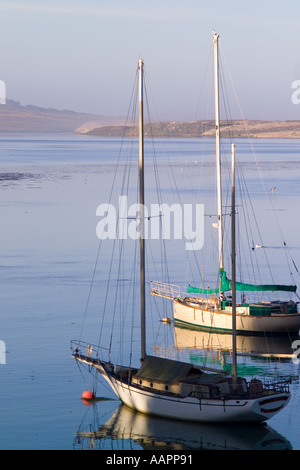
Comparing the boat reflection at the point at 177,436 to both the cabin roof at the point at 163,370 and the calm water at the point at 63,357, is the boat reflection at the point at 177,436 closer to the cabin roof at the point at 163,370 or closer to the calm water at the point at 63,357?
the calm water at the point at 63,357

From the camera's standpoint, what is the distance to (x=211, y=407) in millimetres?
31625

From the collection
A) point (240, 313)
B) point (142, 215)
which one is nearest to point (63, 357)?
point (142, 215)

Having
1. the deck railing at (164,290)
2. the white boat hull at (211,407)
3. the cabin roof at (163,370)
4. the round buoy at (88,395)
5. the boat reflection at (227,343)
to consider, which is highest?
the deck railing at (164,290)

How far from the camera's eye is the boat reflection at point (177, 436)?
102 feet

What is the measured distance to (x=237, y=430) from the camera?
31984 mm

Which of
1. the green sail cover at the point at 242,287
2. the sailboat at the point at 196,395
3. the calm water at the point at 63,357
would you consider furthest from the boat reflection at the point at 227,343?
the sailboat at the point at 196,395

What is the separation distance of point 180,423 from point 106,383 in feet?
21.9

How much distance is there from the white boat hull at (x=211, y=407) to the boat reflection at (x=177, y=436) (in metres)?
0.32

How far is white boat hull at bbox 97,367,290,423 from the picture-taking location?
103 ft

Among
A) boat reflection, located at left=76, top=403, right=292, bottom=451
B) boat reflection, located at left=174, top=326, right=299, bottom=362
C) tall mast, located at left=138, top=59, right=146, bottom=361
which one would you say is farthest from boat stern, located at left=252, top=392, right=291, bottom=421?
boat reflection, located at left=174, top=326, right=299, bottom=362

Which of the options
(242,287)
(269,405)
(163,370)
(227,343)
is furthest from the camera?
(242,287)

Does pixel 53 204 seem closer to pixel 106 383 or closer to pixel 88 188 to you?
pixel 88 188

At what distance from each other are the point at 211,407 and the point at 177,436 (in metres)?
1.50

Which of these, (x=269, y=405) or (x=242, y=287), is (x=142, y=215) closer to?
(x=269, y=405)
